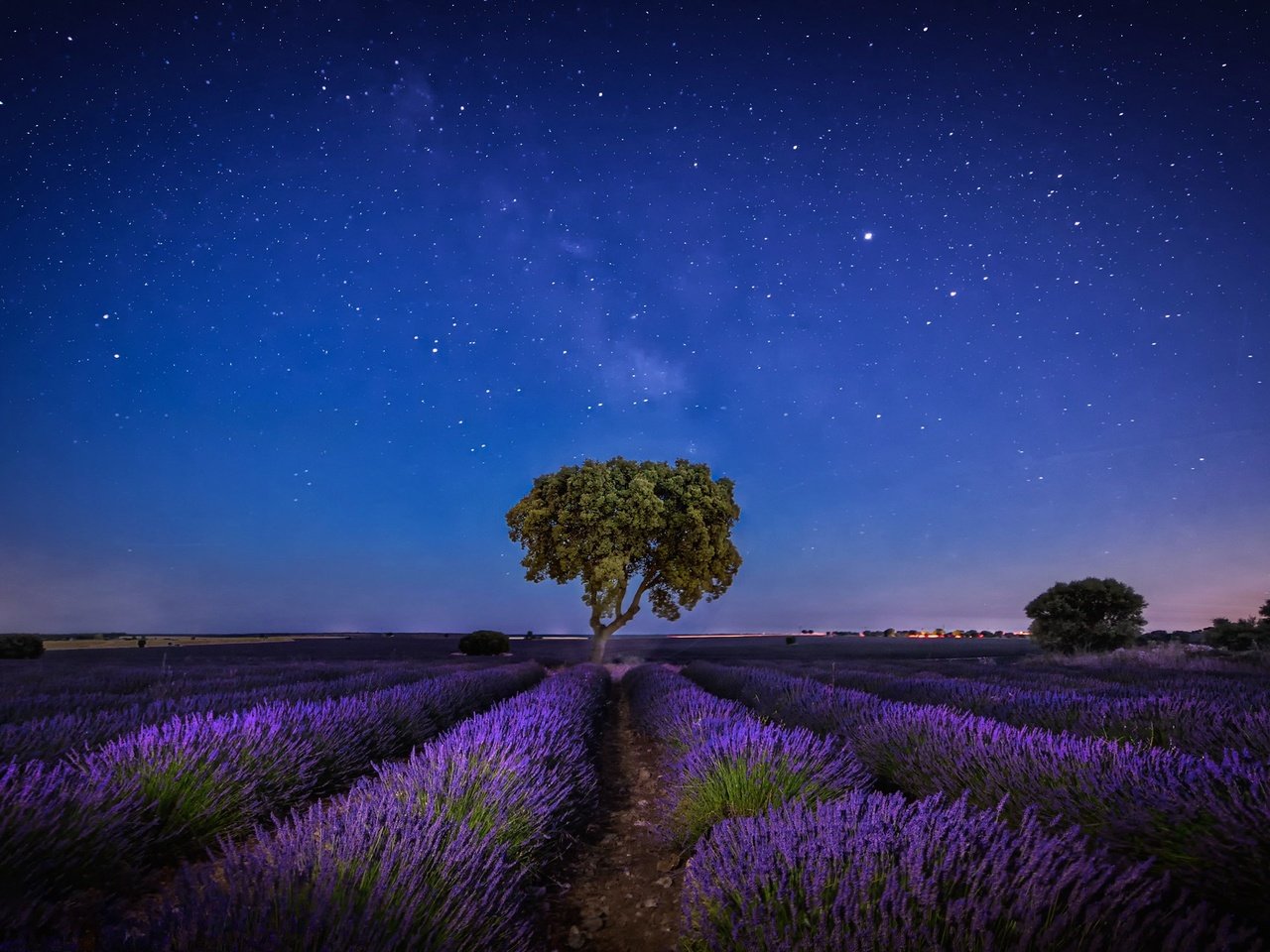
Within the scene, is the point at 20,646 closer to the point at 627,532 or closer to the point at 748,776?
the point at 627,532

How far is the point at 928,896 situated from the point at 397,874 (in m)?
1.67

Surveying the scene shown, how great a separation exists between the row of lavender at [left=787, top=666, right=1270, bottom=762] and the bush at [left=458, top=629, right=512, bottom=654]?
Answer: 22.2 meters

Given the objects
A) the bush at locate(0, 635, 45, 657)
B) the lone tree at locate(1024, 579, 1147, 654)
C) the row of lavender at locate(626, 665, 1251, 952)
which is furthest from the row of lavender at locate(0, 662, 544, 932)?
the lone tree at locate(1024, 579, 1147, 654)

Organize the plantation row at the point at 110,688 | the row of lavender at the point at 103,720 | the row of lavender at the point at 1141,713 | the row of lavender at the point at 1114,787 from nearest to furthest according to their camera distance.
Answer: the row of lavender at the point at 1114,787 < the row of lavender at the point at 103,720 < the row of lavender at the point at 1141,713 < the plantation row at the point at 110,688

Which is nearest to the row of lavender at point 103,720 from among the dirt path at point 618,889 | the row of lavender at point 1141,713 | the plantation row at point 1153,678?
the dirt path at point 618,889

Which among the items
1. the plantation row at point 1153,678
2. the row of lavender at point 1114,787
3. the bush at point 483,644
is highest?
the row of lavender at point 1114,787

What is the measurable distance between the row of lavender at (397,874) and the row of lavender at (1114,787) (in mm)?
1711

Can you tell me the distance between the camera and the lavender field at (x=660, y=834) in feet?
4.85

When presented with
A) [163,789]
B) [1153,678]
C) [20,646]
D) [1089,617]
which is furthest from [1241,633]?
[20,646]

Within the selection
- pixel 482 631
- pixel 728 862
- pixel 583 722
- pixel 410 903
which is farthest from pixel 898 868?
pixel 482 631

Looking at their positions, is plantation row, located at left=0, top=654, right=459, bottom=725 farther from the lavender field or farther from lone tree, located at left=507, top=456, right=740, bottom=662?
lone tree, located at left=507, top=456, right=740, bottom=662

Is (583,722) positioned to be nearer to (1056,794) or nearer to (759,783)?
(759,783)

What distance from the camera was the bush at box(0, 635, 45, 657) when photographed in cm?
2019

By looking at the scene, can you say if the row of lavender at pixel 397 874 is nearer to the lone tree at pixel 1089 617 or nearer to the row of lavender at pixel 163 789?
the row of lavender at pixel 163 789
